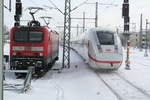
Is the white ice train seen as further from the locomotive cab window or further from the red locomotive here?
the locomotive cab window

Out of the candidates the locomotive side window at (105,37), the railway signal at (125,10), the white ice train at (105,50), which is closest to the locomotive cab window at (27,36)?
the white ice train at (105,50)

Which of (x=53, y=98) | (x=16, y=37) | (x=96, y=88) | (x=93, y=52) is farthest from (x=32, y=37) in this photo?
(x=53, y=98)

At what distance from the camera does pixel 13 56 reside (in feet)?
47.5

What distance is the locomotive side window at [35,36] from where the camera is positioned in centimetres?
1482

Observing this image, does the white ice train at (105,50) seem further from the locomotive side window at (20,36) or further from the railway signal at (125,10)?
the locomotive side window at (20,36)

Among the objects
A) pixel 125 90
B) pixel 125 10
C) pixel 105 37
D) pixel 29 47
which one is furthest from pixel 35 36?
pixel 125 10

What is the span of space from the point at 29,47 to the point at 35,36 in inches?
28.1

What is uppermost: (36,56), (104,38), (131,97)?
(104,38)

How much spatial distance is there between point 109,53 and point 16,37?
518cm

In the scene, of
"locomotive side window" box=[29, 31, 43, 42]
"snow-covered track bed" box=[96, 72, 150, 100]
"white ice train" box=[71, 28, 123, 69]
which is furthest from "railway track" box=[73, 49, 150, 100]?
"locomotive side window" box=[29, 31, 43, 42]

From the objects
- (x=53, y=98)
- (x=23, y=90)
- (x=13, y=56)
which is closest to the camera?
(x=53, y=98)

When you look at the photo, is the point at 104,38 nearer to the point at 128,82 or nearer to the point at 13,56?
the point at 128,82

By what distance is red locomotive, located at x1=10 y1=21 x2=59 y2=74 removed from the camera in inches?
571

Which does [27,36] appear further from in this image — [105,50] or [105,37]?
[105,37]
